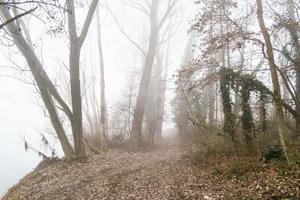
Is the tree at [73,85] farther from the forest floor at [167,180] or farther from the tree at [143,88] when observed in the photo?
the tree at [143,88]

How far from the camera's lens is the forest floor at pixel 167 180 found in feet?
24.7

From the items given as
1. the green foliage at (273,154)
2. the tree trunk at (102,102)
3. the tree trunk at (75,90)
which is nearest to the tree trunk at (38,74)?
the tree trunk at (75,90)

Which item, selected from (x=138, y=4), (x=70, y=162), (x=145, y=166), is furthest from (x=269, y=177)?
(x=138, y=4)

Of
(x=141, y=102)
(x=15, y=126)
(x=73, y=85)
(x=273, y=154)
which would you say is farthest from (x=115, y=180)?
(x=15, y=126)

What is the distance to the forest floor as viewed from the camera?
24.7 ft

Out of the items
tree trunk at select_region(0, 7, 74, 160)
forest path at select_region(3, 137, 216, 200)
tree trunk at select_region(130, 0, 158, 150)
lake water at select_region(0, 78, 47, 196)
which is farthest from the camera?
lake water at select_region(0, 78, 47, 196)

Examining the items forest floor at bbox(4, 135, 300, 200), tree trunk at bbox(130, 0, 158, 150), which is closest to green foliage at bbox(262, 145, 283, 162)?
forest floor at bbox(4, 135, 300, 200)

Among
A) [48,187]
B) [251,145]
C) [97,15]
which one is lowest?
[48,187]

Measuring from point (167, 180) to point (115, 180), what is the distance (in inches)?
61.1

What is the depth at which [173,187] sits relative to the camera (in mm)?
8531

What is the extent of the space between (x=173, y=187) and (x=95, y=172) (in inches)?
137

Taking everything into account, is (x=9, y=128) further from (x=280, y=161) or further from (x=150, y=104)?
(x=280, y=161)

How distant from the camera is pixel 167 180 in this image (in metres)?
9.25

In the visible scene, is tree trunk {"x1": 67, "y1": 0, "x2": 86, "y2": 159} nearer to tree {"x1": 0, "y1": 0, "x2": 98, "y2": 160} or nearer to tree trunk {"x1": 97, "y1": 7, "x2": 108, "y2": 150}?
tree {"x1": 0, "y1": 0, "x2": 98, "y2": 160}
